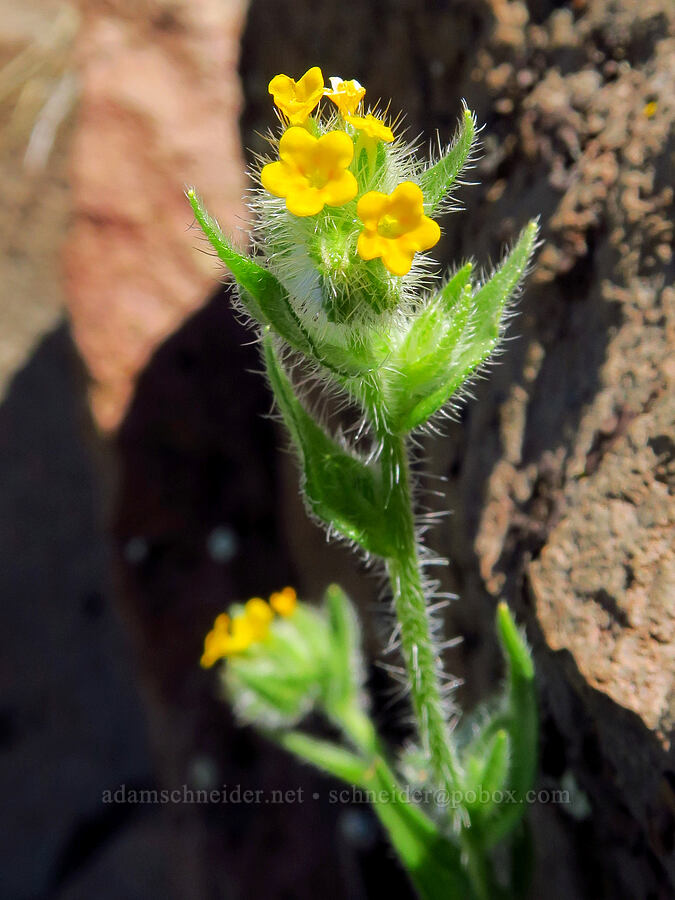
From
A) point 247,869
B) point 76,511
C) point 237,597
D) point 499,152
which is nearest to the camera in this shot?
point 499,152

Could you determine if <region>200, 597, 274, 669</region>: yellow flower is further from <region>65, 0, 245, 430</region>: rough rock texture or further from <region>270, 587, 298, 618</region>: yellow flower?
<region>65, 0, 245, 430</region>: rough rock texture

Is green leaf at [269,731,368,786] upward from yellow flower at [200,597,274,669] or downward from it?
downward

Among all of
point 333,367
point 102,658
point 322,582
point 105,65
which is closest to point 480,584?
point 333,367

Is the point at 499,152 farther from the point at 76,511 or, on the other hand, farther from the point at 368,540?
the point at 76,511

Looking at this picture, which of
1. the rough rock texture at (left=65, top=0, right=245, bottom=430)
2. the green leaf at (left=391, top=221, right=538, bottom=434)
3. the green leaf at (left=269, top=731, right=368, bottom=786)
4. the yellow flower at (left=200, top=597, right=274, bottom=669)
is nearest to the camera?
the green leaf at (left=391, top=221, right=538, bottom=434)

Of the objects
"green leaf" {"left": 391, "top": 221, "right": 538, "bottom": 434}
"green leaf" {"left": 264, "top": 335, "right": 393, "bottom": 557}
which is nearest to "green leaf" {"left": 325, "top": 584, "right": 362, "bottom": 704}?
"green leaf" {"left": 264, "top": 335, "right": 393, "bottom": 557}

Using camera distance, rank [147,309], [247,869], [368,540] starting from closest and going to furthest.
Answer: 1. [368,540]
2. [247,869]
3. [147,309]
